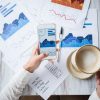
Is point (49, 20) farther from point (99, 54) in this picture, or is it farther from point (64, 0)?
point (99, 54)

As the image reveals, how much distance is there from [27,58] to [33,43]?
0.19ft

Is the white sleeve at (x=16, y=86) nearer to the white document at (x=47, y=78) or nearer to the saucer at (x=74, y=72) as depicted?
the white document at (x=47, y=78)

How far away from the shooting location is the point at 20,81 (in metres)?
0.87

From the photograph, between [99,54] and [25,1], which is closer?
[99,54]

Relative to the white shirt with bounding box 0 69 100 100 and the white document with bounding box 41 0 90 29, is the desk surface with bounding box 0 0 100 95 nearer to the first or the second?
the white shirt with bounding box 0 69 100 100

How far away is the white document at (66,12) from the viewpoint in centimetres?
94

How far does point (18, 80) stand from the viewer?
877 mm

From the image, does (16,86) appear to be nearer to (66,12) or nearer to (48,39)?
(48,39)

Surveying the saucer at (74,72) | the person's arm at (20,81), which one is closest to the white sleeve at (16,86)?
the person's arm at (20,81)

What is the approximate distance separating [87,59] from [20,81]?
0.23m

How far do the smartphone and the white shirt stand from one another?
3.9 inches

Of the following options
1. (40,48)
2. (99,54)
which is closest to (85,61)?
(99,54)

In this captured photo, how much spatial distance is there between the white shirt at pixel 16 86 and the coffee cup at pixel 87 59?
17 centimetres

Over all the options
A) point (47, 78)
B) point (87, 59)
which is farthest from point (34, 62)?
point (87, 59)
